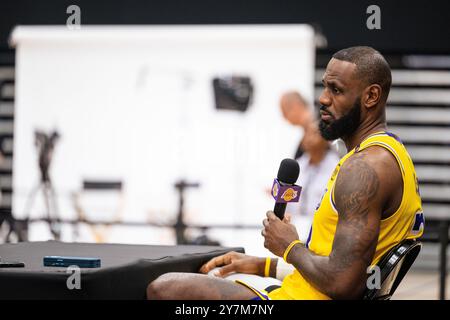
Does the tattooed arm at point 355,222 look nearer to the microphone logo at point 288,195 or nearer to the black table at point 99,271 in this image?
the microphone logo at point 288,195

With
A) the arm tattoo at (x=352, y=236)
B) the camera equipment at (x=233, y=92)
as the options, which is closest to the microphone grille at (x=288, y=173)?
the arm tattoo at (x=352, y=236)

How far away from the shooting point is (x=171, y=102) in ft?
23.8

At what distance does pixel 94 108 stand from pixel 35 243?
417 centimetres

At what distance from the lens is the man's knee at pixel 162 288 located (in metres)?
2.28

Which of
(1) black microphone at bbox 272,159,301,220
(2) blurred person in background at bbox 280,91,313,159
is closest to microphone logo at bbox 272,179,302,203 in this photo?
(1) black microphone at bbox 272,159,301,220

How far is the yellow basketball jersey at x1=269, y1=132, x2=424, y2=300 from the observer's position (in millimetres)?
2166

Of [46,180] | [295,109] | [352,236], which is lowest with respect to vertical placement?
[46,180]

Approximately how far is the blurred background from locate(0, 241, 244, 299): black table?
4.06 meters

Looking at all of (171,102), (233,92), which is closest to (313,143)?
(233,92)

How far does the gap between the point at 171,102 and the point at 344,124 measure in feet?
16.5

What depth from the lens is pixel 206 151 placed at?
23.4ft

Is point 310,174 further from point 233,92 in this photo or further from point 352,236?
point 352,236
